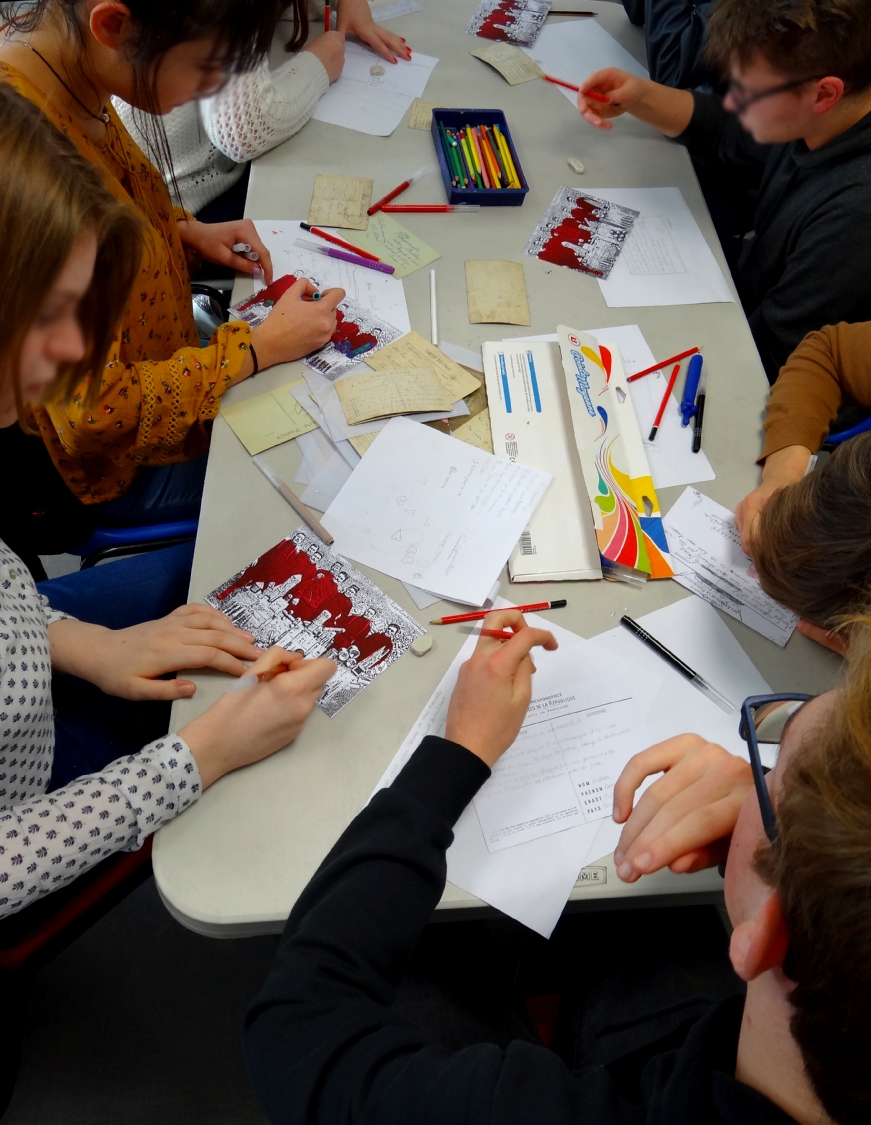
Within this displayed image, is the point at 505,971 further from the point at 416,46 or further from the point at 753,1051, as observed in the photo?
the point at 416,46

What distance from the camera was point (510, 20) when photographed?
1621mm

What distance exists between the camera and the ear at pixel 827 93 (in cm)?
108

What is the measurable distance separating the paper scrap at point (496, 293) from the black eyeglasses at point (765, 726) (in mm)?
704

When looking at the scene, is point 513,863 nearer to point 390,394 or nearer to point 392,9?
point 390,394

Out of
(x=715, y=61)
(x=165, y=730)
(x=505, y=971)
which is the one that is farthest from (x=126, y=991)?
(x=715, y=61)

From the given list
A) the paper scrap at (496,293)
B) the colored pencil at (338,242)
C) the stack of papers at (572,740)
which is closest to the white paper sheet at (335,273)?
the colored pencil at (338,242)

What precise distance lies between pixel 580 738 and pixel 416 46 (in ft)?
4.86

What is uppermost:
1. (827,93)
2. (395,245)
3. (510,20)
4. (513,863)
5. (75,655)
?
(510,20)

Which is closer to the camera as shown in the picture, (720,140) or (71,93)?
(71,93)

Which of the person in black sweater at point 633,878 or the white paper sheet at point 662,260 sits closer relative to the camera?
the person in black sweater at point 633,878

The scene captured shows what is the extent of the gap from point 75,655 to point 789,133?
1.31 metres

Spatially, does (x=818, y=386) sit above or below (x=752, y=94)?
below

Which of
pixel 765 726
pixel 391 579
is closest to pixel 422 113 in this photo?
pixel 391 579

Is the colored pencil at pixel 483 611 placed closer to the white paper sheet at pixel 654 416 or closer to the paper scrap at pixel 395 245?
the white paper sheet at pixel 654 416
